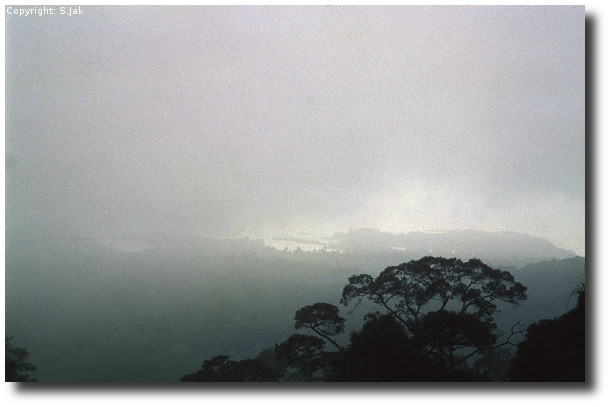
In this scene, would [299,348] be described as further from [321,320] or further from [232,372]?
[232,372]

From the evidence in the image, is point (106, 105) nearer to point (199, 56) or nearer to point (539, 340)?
point (199, 56)

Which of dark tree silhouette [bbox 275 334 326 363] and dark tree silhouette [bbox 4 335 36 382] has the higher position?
dark tree silhouette [bbox 275 334 326 363]

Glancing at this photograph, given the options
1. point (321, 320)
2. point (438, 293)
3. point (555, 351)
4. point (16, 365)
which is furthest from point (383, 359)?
point (16, 365)

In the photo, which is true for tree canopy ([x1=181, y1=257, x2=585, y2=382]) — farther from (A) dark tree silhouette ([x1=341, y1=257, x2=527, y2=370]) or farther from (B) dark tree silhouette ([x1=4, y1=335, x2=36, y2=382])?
(B) dark tree silhouette ([x1=4, y1=335, x2=36, y2=382])

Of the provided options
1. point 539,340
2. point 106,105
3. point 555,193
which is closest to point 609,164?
point 555,193

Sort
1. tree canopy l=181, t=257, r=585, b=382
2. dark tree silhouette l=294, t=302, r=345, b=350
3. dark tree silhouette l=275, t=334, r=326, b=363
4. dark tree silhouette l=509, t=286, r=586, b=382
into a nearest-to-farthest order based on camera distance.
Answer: dark tree silhouette l=509, t=286, r=586, b=382, tree canopy l=181, t=257, r=585, b=382, dark tree silhouette l=275, t=334, r=326, b=363, dark tree silhouette l=294, t=302, r=345, b=350

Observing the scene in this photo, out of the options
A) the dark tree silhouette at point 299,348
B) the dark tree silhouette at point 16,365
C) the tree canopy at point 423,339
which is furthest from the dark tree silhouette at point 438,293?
the dark tree silhouette at point 16,365

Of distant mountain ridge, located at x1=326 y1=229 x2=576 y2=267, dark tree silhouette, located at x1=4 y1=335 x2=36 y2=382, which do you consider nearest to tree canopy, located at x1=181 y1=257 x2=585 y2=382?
distant mountain ridge, located at x1=326 y1=229 x2=576 y2=267
